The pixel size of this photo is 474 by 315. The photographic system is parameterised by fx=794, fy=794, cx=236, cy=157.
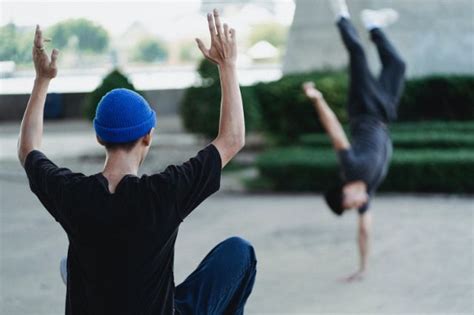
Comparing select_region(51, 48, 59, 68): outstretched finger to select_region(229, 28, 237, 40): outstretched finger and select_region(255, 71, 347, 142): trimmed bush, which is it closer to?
select_region(229, 28, 237, 40): outstretched finger

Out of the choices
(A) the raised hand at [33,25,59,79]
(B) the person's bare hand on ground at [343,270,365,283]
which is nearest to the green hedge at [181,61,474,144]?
(B) the person's bare hand on ground at [343,270,365,283]

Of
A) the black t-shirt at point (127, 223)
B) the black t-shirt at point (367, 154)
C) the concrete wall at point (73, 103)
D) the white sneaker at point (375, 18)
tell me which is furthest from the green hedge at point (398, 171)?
the concrete wall at point (73, 103)

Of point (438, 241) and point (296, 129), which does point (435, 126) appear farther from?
point (438, 241)

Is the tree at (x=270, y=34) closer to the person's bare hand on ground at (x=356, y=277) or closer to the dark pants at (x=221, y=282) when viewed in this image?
the person's bare hand on ground at (x=356, y=277)

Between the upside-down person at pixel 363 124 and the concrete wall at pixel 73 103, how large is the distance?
13768 millimetres

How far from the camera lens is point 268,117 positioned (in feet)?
42.3

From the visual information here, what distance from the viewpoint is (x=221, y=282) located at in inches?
122

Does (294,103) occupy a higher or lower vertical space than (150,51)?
higher

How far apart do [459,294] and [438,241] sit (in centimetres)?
185

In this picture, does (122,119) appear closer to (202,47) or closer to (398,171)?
(202,47)

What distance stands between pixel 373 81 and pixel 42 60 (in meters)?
4.68

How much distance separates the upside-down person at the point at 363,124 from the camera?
6.16 metres

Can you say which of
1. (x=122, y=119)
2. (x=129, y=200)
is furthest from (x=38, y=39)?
(x=129, y=200)

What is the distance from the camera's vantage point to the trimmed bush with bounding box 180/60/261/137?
12.4 meters
